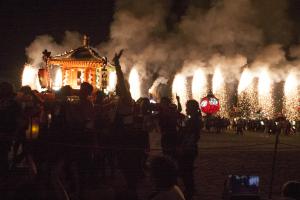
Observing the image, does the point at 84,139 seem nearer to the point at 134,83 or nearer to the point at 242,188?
the point at 242,188

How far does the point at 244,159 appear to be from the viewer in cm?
1323

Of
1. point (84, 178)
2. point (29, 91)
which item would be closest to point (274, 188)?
point (84, 178)

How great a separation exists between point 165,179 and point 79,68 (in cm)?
1724

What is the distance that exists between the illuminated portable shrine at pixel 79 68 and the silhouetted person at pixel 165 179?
632 inches

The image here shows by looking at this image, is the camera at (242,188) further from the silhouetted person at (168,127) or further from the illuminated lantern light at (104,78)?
the illuminated lantern light at (104,78)

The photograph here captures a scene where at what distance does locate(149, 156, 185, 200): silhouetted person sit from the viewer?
4176 mm

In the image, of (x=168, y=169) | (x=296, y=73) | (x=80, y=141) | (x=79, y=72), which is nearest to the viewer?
(x=168, y=169)

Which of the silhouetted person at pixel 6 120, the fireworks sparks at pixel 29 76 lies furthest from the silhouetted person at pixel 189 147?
the fireworks sparks at pixel 29 76

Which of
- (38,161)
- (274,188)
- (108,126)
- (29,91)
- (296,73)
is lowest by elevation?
(274,188)

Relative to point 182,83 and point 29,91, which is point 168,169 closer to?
point 29,91

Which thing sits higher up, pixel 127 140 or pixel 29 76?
pixel 29 76

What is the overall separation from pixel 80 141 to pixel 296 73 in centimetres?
3717

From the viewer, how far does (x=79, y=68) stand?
21.0 m

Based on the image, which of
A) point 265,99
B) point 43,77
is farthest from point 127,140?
point 265,99
